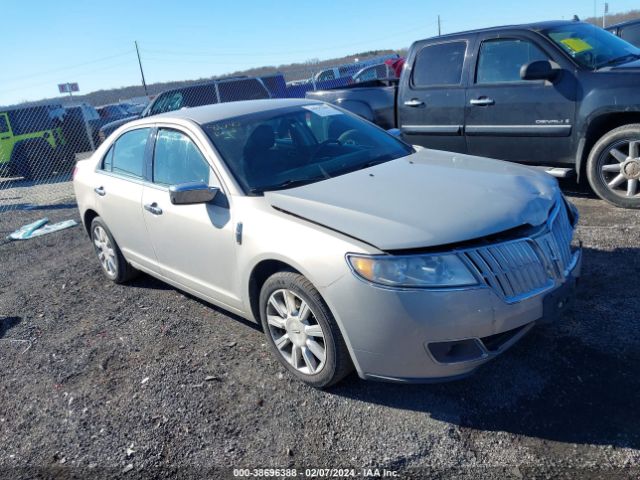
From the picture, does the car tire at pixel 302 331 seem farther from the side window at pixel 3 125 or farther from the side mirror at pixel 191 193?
the side window at pixel 3 125

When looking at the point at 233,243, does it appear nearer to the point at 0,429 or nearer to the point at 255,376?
the point at 255,376

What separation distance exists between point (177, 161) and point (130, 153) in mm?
869

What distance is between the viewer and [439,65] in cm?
665

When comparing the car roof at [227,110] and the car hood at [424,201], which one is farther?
the car roof at [227,110]

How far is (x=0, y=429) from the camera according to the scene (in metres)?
3.38

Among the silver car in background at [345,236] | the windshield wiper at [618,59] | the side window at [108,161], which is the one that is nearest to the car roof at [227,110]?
the silver car in background at [345,236]

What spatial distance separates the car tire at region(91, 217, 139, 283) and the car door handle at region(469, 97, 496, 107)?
418 centimetres

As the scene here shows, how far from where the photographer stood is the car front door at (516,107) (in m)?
5.73

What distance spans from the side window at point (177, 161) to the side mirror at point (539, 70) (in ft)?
12.0

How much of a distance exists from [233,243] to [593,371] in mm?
2246

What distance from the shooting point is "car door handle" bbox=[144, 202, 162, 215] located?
13.4 ft

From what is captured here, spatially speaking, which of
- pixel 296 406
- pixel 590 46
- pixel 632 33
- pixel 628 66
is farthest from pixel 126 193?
pixel 632 33

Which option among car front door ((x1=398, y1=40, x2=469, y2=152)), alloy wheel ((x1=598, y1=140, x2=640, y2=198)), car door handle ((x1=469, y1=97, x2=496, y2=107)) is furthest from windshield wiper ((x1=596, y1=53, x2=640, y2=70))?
car front door ((x1=398, y1=40, x2=469, y2=152))

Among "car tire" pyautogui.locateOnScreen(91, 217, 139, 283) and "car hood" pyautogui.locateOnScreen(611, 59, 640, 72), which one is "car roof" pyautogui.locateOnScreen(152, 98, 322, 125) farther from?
"car hood" pyautogui.locateOnScreen(611, 59, 640, 72)
